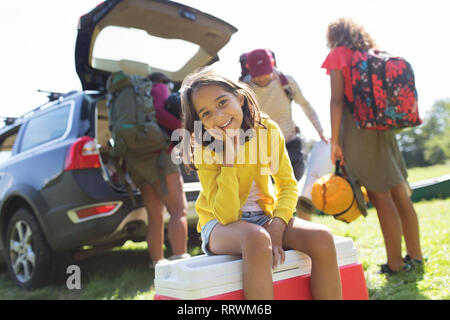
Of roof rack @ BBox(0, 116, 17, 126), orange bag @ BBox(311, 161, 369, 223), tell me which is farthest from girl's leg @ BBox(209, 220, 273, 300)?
roof rack @ BBox(0, 116, 17, 126)

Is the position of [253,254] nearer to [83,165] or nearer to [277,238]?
[277,238]

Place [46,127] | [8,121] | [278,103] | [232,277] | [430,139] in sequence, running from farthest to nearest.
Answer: [430,139], [8,121], [46,127], [278,103], [232,277]

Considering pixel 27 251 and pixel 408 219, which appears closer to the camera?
pixel 408 219

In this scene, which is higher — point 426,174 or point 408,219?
point 408,219

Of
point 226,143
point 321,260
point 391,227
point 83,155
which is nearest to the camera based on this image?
point 321,260

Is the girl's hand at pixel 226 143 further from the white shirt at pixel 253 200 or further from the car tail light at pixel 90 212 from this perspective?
the car tail light at pixel 90 212

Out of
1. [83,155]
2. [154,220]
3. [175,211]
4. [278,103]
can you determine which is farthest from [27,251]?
[278,103]

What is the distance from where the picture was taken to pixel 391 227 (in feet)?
9.03

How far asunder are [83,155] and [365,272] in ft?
7.60

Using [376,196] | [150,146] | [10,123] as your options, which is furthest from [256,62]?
[10,123]

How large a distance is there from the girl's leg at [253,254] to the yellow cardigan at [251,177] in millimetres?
126

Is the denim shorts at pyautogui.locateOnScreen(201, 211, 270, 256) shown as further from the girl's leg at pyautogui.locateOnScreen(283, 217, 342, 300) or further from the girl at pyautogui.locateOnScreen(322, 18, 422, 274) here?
the girl at pyautogui.locateOnScreen(322, 18, 422, 274)

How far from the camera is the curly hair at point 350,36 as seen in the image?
2.83 metres
